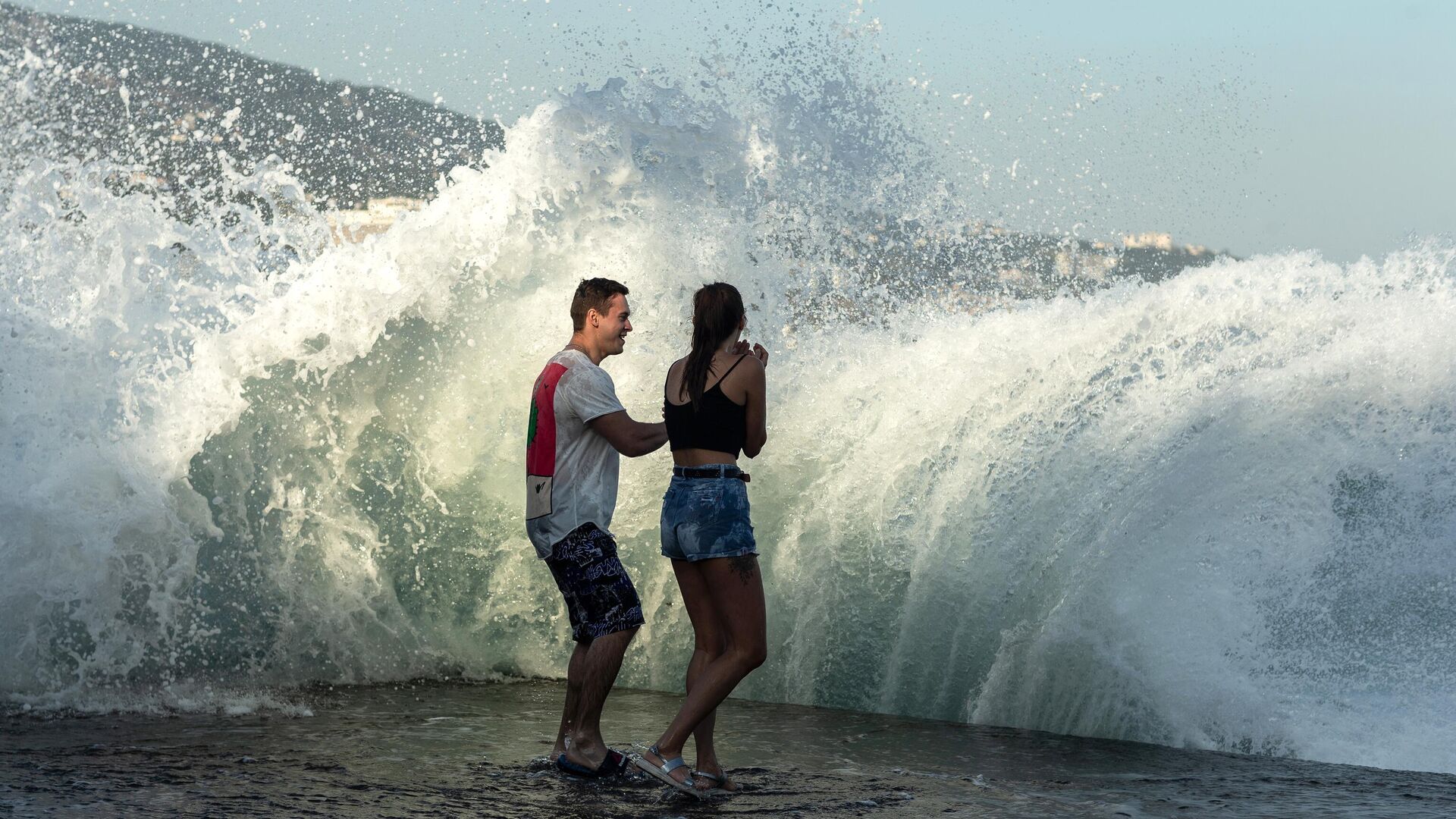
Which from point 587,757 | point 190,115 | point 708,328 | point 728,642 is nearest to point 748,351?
point 708,328

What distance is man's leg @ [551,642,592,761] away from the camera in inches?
191

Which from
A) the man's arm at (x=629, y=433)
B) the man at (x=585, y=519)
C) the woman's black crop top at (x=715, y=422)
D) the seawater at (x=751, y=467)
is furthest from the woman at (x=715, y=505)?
the seawater at (x=751, y=467)

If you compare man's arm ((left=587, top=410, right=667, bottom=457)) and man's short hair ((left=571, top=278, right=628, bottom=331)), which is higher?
man's short hair ((left=571, top=278, right=628, bottom=331))

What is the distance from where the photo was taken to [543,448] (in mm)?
4867

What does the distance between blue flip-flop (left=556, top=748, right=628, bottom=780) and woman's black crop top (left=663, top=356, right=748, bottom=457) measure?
1170mm

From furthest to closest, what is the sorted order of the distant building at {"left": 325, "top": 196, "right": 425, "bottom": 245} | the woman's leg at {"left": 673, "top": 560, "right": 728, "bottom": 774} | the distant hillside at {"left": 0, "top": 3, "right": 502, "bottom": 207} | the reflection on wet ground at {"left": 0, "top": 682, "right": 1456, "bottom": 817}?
the distant hillside at {"left": 0, "top": 3, "right": 502, "bottom": 207} < the distant building at {"left": 325, "top": 196, "right": 425, "bottom": 245} < the woman's leg at {"left": 673, "top": 560, "right": 728, "bottom": 774} < the reflection on wet ground at {"left": 0, "top": 682, "right": 1456, "bottom": 817}

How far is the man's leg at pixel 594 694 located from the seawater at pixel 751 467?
6.46ft

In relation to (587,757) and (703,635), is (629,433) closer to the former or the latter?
(703,635)

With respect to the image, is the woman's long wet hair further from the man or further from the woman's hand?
the man

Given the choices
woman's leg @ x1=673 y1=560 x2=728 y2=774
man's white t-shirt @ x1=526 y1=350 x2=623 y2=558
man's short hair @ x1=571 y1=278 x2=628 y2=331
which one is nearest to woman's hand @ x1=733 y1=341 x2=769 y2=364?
Answer: man's white t-shirt @ x1=526 y1=350 x2=623 y2=558

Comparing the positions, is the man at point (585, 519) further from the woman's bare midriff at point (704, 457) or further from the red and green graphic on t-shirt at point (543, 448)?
the woman's bare midriff at point (704, 457)

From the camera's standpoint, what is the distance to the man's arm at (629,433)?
4.73 metres

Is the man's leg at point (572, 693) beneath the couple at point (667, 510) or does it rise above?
beneath

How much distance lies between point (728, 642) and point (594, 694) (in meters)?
0.54
